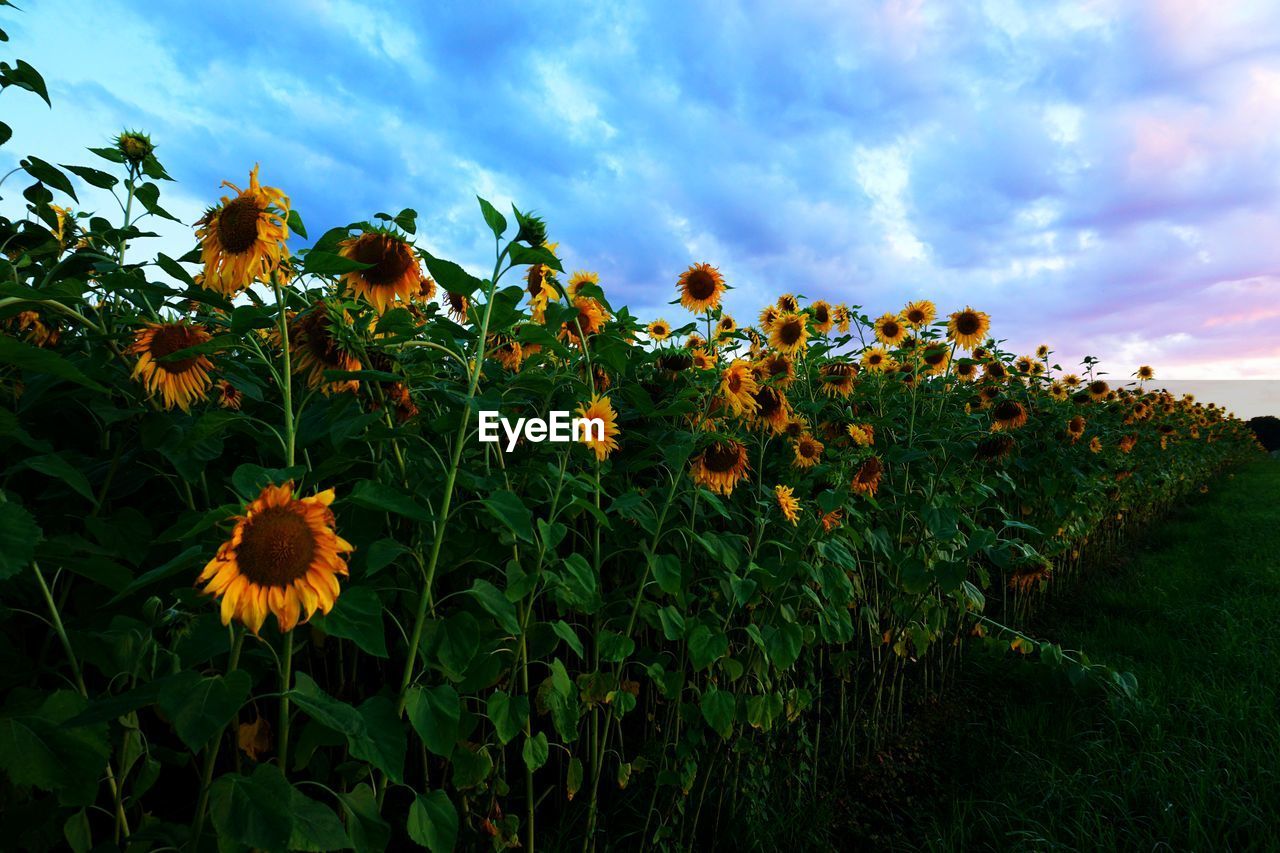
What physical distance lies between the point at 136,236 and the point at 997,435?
301 cm

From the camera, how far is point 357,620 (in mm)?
1070

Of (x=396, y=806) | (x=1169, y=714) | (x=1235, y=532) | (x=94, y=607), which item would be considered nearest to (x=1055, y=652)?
(x=1169, y=714)

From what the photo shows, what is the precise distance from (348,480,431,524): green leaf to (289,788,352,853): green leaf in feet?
1.40

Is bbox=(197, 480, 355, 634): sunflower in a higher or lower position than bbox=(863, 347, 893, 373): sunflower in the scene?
lower

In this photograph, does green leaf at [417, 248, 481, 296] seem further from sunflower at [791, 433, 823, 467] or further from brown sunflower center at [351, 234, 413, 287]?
sunflower at [791, 433, 823, 467]

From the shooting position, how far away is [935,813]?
266 centimetres

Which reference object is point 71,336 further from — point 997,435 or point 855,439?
point 997,435

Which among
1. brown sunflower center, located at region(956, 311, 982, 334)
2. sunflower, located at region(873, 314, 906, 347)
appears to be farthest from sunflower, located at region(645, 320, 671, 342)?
brown sunflower center, located at region(956, 311, 982, 334)

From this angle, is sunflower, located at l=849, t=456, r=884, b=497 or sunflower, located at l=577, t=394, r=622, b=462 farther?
sunflower, located at l=849, t=456, r=884, b=497

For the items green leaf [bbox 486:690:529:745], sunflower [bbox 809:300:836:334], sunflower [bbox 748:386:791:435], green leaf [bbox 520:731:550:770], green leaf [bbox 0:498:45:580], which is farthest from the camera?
sunflower [bbox 809:300:836:334]

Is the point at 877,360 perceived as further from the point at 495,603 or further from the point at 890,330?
the point at 495,603

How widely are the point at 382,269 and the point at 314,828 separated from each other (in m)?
1.04

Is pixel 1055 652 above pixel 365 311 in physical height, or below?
below

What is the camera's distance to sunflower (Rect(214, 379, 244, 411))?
4.93ft
